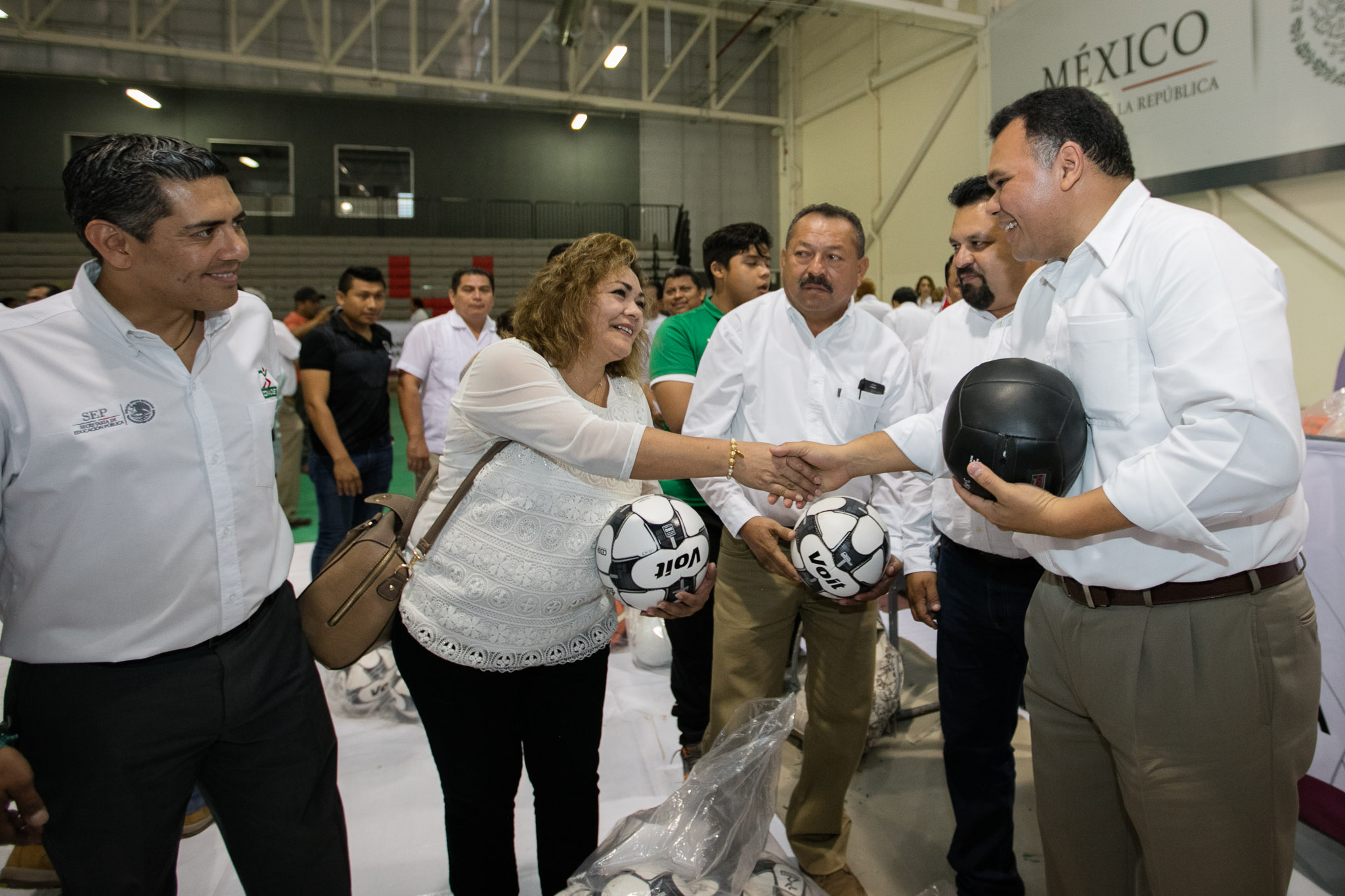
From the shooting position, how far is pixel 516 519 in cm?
187

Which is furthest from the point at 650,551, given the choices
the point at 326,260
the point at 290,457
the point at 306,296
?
the point at 326,260

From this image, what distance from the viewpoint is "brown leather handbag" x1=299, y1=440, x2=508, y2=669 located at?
1.89 metres

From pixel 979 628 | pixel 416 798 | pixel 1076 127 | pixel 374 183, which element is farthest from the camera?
pixel 374 183

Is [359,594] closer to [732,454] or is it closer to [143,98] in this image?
[732,454]

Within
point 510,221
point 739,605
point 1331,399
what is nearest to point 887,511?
point 739,605

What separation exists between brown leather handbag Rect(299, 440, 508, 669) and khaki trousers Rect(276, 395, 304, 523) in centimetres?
543

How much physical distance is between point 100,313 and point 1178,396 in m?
2.00

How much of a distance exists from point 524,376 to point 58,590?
99 cm

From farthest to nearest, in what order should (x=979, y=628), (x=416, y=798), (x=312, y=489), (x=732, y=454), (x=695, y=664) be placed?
(x=312, y=489) < (x=695, y=664) < (x=416, y=798) < (x=979, y=628) < (x=732, y=454)

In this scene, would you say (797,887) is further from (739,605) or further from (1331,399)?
(1331,399)

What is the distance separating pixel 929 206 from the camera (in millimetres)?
12695

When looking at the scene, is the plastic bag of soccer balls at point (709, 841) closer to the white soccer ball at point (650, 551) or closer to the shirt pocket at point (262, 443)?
the white soccer ball at point (650, 551)

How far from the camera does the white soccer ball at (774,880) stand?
1816 mm

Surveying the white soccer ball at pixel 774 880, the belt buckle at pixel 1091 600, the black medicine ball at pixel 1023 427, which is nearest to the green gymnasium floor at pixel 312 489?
the white soccer ball at pixel 774 880
